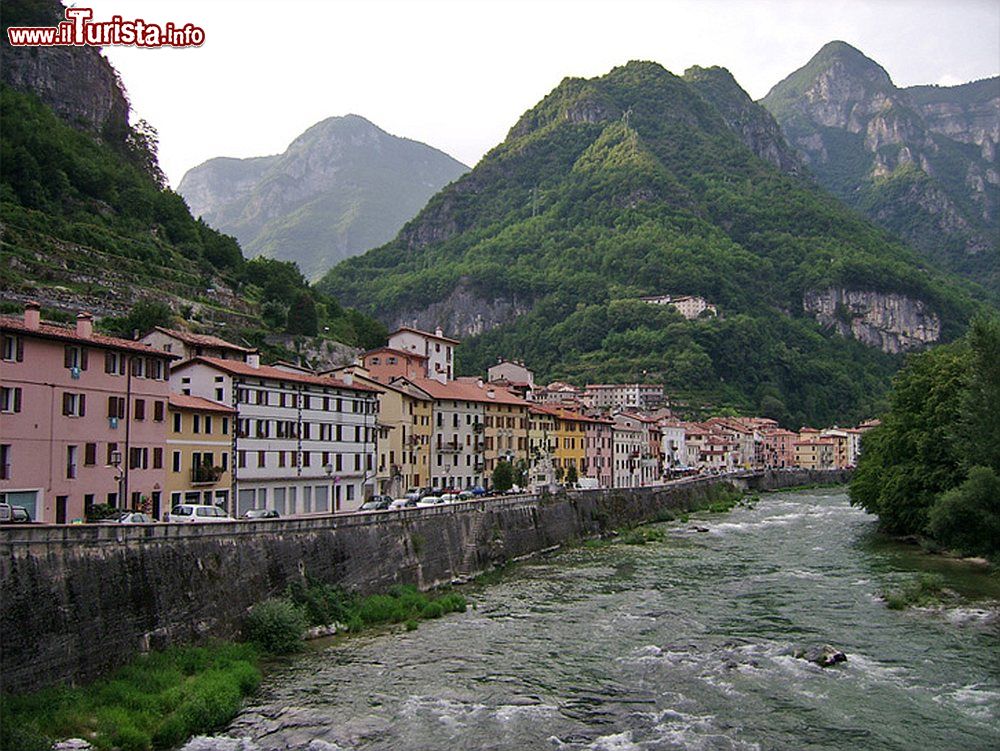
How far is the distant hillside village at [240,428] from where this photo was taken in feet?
128

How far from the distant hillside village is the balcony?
72 millimetres

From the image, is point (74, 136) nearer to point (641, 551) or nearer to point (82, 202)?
point (82, 202)

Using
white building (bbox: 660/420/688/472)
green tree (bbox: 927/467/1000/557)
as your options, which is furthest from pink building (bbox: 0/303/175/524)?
white building (bbox: 660/420/688/472)

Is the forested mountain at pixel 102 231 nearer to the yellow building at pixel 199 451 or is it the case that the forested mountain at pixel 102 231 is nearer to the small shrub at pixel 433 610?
the yellow building at pixel 199 451

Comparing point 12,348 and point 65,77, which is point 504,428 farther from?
point 65,77

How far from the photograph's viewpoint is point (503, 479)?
8081 cm

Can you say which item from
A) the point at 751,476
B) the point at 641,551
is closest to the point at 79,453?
the point at 641,551

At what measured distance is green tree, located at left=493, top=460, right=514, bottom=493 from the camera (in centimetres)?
8081

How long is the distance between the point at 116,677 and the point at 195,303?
8104 cm

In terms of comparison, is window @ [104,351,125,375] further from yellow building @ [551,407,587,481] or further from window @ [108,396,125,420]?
yellow building @ [551,407,587,481]

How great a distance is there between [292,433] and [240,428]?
5.14m

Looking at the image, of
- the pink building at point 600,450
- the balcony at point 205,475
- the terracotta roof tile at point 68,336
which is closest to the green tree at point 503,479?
the balcony at point 205,475

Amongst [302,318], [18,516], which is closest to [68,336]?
[18,516]

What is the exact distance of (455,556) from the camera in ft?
178
